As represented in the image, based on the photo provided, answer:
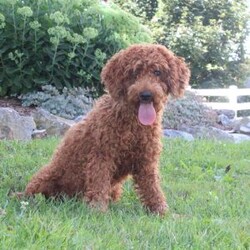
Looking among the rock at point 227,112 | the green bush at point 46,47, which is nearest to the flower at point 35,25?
the green bush at point 46,47

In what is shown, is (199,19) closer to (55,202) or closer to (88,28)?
(88,28)

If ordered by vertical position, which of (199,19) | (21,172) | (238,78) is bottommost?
(238,78)

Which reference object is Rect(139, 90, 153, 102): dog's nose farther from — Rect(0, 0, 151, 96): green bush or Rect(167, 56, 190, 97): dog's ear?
Rect(0, 0, 151, 96): green bush

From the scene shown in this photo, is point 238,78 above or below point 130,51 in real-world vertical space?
below

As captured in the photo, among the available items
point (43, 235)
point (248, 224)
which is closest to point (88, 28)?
point (248, 224)

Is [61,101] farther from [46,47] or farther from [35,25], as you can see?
[35,25]

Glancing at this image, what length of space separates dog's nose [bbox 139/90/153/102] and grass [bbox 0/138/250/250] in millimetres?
860

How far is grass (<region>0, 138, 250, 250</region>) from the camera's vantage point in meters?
3.32

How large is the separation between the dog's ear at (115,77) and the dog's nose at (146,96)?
23 cm

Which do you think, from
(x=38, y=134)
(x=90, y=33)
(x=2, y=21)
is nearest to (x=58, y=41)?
(x=90, y=33)

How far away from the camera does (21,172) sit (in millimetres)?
5758

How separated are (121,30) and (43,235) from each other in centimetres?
815

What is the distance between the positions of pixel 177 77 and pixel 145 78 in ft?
1.07

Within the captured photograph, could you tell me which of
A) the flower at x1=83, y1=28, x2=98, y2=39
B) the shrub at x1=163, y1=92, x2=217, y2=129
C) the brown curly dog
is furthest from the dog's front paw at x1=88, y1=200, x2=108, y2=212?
the shrub at x1=163, y1=92, x2=217, y2=129
